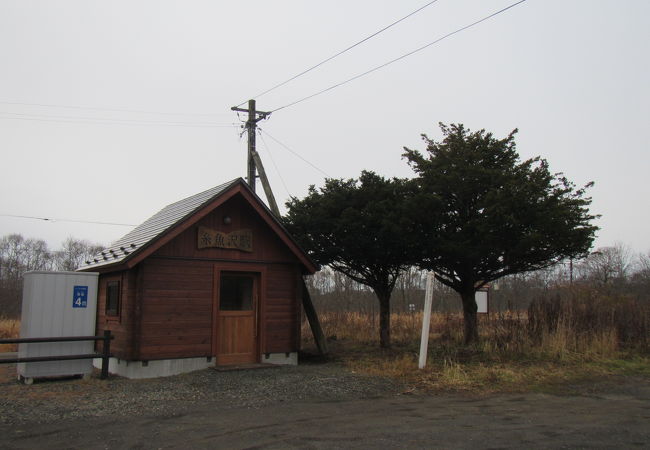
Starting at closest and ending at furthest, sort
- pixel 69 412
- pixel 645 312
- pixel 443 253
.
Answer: pixel 69 412, pixel 443 253, pixel 645 312

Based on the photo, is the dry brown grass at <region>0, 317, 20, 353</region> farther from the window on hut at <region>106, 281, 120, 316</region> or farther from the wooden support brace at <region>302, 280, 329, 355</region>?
the wooden support brace at <region>302, 280, 329, 355</region>

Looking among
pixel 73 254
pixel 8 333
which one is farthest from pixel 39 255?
pixel 8 333

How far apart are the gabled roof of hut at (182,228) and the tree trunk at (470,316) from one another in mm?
Result: 4534

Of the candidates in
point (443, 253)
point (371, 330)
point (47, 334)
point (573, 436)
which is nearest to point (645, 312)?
point (443, 253)

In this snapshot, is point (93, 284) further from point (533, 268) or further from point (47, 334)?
point (533, 268)

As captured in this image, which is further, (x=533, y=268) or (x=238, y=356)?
(x=533, y=268)

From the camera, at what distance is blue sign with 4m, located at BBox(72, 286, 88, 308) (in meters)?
10.7

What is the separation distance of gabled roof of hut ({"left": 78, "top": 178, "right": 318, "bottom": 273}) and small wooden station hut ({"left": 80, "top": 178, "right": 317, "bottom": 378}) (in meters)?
0.02

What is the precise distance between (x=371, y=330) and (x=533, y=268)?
7.16m

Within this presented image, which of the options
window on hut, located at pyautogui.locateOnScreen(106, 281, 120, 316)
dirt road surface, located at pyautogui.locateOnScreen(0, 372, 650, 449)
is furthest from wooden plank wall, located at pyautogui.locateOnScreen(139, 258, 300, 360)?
dirt road surface, located at pyautogui.locateOnScreen(0, 372, 650, 449)

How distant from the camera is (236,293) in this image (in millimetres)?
12609

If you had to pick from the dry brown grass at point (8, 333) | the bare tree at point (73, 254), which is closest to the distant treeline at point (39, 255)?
the bare tree at point (73, 254)

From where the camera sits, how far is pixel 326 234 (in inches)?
595

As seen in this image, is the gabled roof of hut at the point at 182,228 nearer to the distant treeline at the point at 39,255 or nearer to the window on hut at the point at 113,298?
the window on hut at the point at 113,298
